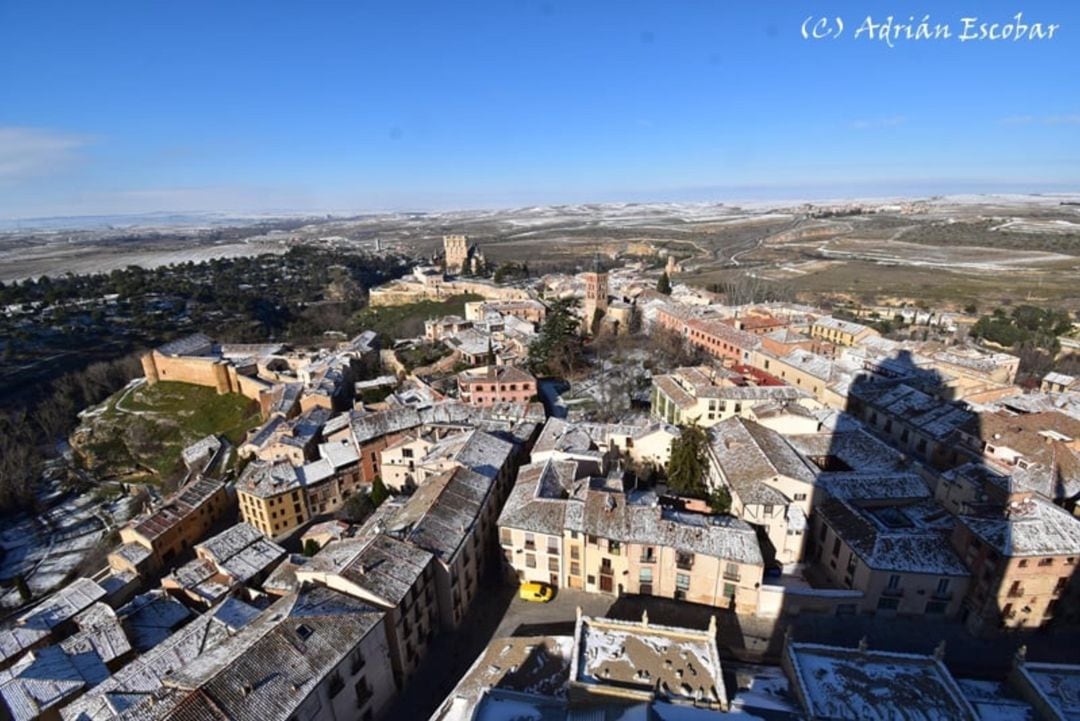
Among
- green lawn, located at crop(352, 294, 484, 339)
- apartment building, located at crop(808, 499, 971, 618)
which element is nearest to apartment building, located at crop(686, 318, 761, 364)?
apartment building, located at crop(808, 499, 971, 618)

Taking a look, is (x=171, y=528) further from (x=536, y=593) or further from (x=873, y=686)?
(x=873, y=686)

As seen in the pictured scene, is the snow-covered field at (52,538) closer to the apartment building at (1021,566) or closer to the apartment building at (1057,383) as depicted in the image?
the apartment building at (1021,566)

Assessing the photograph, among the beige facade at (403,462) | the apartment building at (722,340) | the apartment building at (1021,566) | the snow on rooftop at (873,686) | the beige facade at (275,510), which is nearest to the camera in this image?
the snow on rooftop at (873,686)

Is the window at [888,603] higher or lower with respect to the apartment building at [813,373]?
lower

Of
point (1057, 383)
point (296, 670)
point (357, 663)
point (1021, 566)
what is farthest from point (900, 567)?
point (1057, 383)

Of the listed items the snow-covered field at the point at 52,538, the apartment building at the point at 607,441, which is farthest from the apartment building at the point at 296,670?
the snow-covered field at the point at 52,538

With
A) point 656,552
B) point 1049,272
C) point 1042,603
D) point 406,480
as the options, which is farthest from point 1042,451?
point 1049,272

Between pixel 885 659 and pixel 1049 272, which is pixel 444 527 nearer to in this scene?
pixel 885 659
